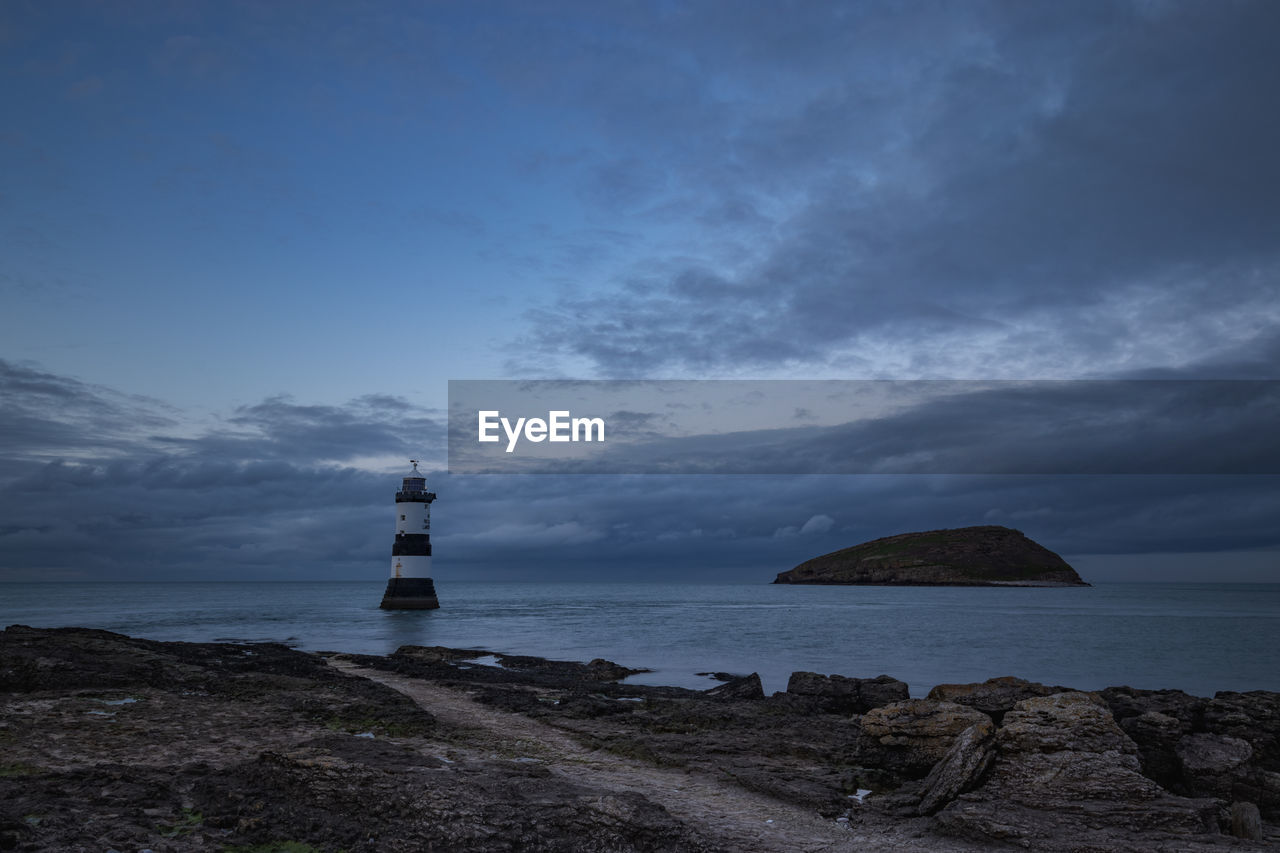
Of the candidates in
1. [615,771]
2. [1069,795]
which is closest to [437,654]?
[615,771]

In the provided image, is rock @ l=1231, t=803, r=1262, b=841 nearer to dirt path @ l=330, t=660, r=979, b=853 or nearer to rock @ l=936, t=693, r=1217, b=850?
rock @ l=936, t=693, r=1217, b=850

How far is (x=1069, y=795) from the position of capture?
10211mm

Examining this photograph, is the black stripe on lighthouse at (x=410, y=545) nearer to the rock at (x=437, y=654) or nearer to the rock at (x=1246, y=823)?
the rock at (x=437, y=654)

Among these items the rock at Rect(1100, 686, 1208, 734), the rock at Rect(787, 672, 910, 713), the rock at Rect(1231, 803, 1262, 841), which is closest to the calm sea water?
the rock at Rect(787, 672, 910, 713)

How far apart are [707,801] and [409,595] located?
55.8m

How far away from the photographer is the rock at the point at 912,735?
12461mm

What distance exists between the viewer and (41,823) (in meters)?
8.80

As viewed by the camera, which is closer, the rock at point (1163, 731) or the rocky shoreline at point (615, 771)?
the rocky shoreline at point (615, 771)

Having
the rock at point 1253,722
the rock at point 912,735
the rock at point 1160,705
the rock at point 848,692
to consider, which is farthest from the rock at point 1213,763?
the rock at point 848,692

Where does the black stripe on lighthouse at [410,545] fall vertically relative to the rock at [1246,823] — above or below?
above

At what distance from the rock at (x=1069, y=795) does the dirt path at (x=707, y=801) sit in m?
0.76

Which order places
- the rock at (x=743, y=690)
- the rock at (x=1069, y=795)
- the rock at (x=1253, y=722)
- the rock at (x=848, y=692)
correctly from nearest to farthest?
the rock at (x=1069, y=795) < the rock at (x=1253, y=722) < the rock at (x=848, y=692) < the rock at (x=743, y=690)

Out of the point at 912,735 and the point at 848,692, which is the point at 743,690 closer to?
the point at 848,692

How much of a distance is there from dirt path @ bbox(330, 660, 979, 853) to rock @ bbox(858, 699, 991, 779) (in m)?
2.42
